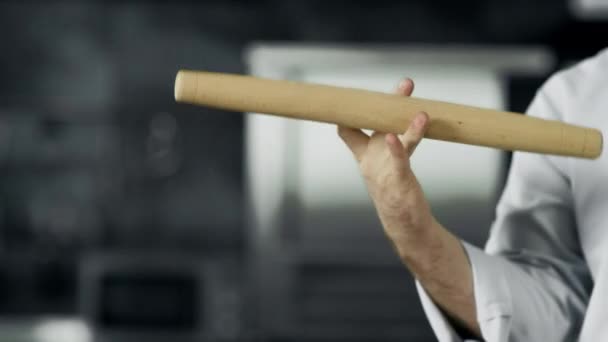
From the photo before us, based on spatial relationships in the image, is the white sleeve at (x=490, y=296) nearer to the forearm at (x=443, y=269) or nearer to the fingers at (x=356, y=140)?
the forearm at (x=443, y=269)

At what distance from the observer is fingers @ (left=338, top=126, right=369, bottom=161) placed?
96 centimetres

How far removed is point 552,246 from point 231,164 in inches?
94.4

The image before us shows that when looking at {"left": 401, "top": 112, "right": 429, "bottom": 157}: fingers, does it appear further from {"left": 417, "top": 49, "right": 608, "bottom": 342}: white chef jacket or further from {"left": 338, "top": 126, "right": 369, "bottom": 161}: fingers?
{"left": 417, "top": 49, "right": 608, "bottom": 342}: white chef jacket

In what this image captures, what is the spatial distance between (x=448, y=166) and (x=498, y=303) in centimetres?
231

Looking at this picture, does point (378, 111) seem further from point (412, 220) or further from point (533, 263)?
point (533, 263)

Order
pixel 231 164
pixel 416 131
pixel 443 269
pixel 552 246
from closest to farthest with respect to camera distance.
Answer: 1. pixel 416 131
2. pixel 443 269
3. pixel 552 246
4. pixel 231 164

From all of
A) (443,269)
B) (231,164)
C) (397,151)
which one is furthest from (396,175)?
(231,164)

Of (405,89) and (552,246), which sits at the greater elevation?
(405,89)

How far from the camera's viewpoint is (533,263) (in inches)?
45.2

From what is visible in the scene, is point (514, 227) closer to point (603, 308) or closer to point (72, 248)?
point (603, 308)

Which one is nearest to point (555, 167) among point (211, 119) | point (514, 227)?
point (514, 227)

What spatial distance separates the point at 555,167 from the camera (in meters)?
1.16

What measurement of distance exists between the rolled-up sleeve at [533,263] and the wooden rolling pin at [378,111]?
0.61 feet

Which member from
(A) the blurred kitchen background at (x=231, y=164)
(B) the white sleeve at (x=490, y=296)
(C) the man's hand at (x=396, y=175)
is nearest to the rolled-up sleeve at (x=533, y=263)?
(B) the white sleeve at (x=490, y=296)
